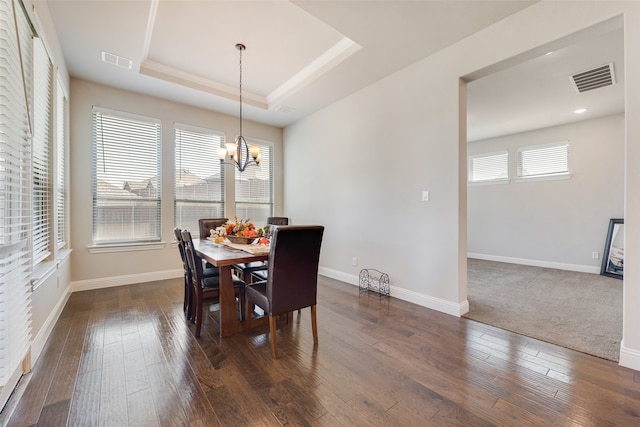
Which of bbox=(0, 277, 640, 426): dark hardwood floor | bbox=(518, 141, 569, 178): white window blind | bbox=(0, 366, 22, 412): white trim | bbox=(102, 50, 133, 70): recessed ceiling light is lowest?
bbox=(0, 277, 640, 426): dark hardwood floor

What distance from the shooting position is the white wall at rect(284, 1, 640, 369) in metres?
1.93

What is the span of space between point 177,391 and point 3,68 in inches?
84.7

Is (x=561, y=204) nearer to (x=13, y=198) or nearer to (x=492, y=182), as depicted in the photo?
(x=492, y=182)

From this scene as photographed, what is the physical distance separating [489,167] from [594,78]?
2.90 metres

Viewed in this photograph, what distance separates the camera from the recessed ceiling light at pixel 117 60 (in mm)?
3076

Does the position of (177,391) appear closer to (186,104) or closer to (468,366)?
(468,366)

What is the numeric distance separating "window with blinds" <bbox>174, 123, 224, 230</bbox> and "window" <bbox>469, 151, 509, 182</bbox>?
5.74 m

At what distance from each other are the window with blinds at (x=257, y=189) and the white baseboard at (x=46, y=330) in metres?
2.73

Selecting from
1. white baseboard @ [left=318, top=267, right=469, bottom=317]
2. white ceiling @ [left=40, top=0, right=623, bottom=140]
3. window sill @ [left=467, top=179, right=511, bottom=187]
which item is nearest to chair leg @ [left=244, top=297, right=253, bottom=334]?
white baseboard @ [left=318, top=267, right=469, bottom=317]

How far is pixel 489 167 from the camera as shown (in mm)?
6172

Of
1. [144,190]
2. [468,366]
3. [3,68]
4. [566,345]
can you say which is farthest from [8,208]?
[566,345]

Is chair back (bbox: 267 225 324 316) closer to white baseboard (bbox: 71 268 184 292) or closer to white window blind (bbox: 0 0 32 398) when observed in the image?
white window blind (bbox: 0 0 32 398)

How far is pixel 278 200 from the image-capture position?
570cm

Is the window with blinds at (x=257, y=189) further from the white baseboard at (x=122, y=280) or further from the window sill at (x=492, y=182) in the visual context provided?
the window sill at (x=492, y=182)
